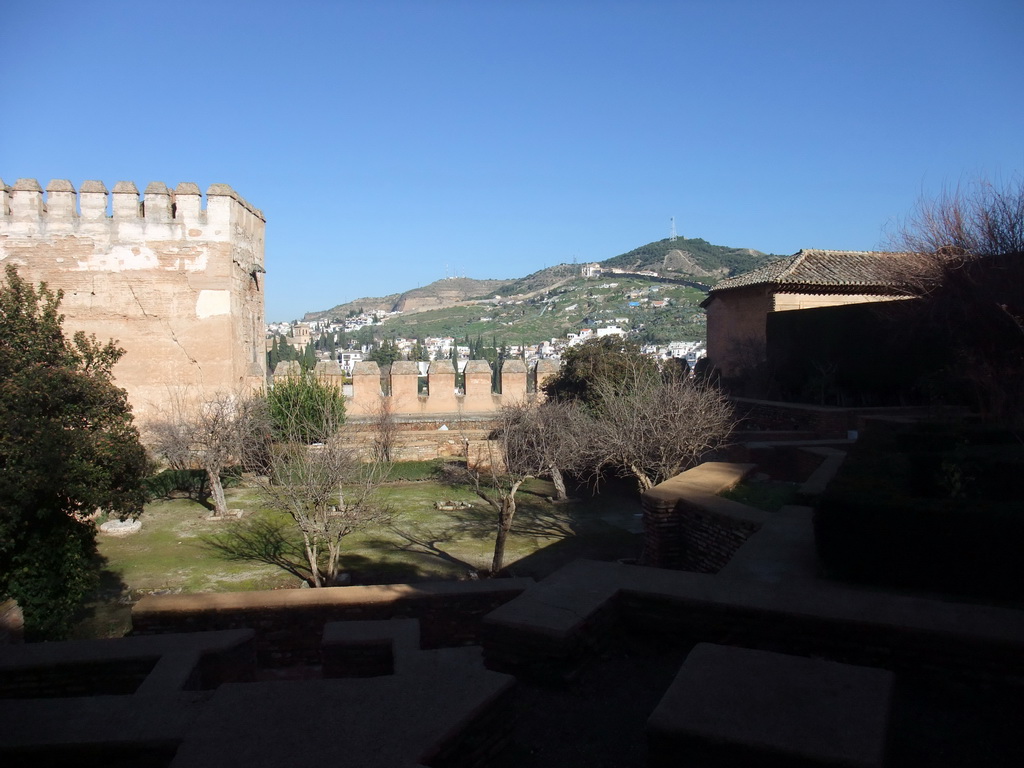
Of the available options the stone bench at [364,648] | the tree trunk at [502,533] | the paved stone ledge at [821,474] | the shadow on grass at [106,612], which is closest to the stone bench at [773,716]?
the stone bench at [364,648]

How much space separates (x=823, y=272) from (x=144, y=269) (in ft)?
63.7

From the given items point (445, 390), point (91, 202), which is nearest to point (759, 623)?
point (445, 390)

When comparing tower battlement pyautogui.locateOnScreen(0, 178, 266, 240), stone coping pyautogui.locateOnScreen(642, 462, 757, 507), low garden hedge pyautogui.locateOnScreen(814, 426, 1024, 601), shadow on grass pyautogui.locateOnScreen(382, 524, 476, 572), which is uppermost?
tower battlement pyautogui.locateOnScreen(0, 178, 266, 240)

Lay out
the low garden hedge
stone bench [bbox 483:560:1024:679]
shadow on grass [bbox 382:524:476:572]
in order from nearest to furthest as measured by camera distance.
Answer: stone bench [bbox 483:560:1024:679] < the low garden hedge < shadow on grass [bbox 382:524:476:572]

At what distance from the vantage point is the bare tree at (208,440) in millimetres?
14648

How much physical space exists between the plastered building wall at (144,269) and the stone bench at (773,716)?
61.7 ft

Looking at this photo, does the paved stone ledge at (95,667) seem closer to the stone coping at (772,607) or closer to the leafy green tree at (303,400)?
the stone coping at (772,607)

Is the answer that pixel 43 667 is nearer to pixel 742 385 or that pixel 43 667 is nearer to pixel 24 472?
pixel 24 472

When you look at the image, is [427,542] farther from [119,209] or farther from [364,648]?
[119,209]

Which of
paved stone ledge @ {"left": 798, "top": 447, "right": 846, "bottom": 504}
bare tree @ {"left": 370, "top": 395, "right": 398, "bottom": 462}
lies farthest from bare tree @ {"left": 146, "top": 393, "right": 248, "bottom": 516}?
paved stone ledge @ {"left": 798, "top": 447, "right": 846, "bottom": 504}

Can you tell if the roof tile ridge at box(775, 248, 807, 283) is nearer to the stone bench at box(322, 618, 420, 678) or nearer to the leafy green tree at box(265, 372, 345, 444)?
the leafy green tree at box(265, 372, 345, 444)

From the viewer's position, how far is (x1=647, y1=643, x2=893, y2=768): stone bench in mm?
2479

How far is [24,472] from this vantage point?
640 cm

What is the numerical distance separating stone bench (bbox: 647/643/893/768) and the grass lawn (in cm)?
723
